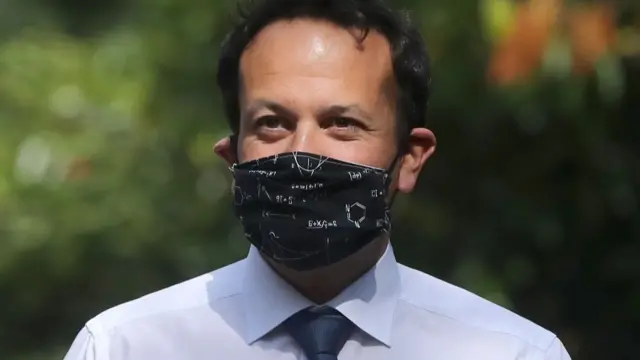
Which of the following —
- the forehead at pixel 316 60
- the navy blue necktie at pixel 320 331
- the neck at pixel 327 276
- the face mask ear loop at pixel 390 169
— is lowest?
the navy blue necktie at pixel 320 331

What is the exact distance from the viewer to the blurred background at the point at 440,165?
3.90m

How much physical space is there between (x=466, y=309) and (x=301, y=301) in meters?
0.29

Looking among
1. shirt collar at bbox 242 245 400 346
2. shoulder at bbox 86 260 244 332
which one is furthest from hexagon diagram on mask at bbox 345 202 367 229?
shoulder at bbox 86 260 244 332

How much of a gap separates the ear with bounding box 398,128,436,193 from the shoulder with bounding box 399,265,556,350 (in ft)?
0.50

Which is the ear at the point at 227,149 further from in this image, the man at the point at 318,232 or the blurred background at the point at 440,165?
the blurred background at the point at 440,165

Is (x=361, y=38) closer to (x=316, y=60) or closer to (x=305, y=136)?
(x=316, y=60)

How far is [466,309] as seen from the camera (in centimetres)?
224

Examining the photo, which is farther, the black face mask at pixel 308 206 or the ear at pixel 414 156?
the ear at pixel 414 156

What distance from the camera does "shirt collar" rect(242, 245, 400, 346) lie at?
2135 mm

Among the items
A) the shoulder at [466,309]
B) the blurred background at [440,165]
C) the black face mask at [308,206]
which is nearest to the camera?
the black face mask at [308,206]

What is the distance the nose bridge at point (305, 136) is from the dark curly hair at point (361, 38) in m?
0.19

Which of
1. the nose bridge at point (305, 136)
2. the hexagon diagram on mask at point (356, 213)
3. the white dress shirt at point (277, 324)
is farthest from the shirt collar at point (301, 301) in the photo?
the nose bridge at point (305, 136)

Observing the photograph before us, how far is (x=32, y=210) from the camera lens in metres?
4.45

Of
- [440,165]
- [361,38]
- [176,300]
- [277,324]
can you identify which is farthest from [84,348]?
[440,165]
